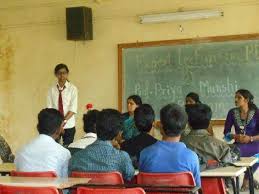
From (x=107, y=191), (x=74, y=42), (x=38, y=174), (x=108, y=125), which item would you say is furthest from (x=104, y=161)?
(x=74, y=42)

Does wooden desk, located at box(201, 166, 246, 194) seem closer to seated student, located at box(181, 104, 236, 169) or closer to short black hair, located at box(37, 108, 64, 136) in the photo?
seated student, located at box(181, 104, 236, 169)

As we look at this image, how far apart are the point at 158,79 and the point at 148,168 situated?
13.5ft

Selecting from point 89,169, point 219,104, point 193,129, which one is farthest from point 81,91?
point 89,169

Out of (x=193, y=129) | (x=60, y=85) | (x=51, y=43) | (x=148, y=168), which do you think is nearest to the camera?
(x=148, y=168)

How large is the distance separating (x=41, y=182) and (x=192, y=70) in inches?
177

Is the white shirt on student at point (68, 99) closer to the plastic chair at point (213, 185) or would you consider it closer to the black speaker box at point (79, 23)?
the black speaker box at point (79, 23)

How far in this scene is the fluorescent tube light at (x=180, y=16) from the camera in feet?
21.7

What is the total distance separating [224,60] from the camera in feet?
21.8

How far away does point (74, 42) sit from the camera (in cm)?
748

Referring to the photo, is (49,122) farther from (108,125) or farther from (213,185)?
(213,185)

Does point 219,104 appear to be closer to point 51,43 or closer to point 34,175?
point 51,43

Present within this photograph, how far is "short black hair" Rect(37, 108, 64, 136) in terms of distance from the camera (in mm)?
3424

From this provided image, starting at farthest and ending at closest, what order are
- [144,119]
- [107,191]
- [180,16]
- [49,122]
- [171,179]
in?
[180,16], [144,119], [49,122], [171,179], [107,191]

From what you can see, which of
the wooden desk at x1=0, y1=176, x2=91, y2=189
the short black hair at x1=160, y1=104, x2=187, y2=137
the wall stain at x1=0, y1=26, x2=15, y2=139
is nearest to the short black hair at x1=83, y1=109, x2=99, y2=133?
the short black hair at x1=160, y1=104, x2=187, y2=137
